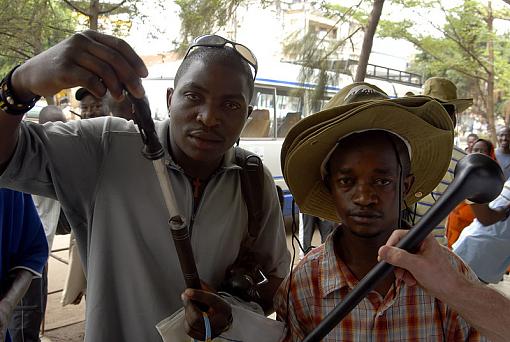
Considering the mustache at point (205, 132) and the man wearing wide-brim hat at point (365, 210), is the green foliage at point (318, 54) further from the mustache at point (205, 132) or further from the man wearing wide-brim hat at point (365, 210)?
the mustache at point (205, 132)

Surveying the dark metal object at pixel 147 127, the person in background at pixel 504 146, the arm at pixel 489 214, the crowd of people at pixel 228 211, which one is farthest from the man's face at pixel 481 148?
the dark metal object at pixel 147 127

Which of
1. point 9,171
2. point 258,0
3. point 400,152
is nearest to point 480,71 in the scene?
point 258,0

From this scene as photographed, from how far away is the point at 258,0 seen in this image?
5.73 metres

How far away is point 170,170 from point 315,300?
590 millimetres

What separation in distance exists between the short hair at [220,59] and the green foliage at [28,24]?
6.13 metres

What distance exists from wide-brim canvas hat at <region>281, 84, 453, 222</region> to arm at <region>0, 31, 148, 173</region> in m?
0.65

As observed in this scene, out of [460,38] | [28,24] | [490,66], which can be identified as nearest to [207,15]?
[28,24]

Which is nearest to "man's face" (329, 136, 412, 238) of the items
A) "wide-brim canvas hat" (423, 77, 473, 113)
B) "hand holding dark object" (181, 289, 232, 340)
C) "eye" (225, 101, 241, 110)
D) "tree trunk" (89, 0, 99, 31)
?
"eye" (225, 101, 241, 110)

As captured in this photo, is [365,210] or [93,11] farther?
[93,11]

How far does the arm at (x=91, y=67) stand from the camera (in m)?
0.99

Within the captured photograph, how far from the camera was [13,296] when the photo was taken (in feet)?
5.94

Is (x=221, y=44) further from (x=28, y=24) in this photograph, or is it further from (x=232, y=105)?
(x=28, y=24)

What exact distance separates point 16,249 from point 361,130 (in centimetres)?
138

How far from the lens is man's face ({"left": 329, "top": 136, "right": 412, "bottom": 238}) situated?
1.43m
